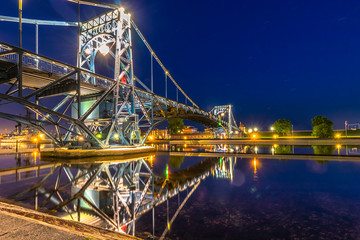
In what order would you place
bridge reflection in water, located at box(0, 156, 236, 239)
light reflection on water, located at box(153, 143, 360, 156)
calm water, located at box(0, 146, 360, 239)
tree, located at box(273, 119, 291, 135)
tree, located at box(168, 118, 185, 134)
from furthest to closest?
tree, located at box(168, 118, 185, 134) < tree, located at box(273, 119, 291, 135) < light reflection on water, located at box(153, 143, 360, 156) < bridge reflection in water, located at box(0, 156, 236, 239) < calm water, located at box(0, 146, 360, 239)

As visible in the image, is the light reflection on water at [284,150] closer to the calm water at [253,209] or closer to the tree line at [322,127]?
the calm water at [253,209]

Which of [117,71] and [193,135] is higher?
[117,71]

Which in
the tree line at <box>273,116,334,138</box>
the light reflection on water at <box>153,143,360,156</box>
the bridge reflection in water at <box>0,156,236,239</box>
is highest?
the tree line at <box>273,116,334,138</box>

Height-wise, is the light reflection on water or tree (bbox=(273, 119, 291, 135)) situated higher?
tree (bbox=(273, 119, 291, 135))

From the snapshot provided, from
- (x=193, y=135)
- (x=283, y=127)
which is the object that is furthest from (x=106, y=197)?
(x=193, y=135)

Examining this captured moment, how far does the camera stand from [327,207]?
194 inches

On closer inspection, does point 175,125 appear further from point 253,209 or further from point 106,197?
point 253,209

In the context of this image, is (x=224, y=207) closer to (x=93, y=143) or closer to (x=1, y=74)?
(x=93, y=143)

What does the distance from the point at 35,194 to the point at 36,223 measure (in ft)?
15.0

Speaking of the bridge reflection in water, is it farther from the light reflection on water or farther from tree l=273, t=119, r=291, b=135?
tree l=273, t=119, r=291, b=135

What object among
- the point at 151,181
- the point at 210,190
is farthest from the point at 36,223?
the point at 151,181

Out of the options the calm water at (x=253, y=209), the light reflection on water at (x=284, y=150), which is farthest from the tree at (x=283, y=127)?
the calm water at (x=253, y=209)

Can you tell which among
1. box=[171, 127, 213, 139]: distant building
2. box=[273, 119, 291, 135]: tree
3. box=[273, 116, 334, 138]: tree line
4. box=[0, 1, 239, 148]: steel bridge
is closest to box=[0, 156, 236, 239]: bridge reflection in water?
box=[0, 1, 239, 148]: steel bridge

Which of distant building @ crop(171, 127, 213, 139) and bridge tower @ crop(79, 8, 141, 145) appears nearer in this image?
bridge tower @ crop(79, 8, 141, 145)
